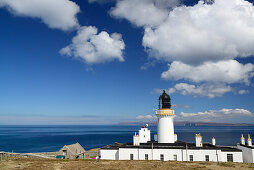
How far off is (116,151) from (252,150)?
2249 cm

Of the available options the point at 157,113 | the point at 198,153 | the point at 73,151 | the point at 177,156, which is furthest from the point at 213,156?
the point at 73,151

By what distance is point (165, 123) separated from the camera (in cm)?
3800

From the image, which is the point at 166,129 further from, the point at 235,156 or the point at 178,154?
the point at 235,156

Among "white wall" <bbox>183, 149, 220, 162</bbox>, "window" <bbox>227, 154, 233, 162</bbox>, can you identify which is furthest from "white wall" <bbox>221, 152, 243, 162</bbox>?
"white wall" <bbox>183, 149, 220, 162</bbox>

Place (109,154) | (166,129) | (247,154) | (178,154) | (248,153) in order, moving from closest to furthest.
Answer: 1. (248,153)
2. (247,154)
3. (178,154)
4. (109,154)
5. (166,129)

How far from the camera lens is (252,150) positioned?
29359 mm

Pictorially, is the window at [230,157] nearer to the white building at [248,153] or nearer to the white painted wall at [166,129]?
the white building at [248,153]

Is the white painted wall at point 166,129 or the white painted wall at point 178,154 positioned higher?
the white painted wall at point 166,129

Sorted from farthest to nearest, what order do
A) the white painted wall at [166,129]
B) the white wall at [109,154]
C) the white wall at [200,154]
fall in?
the white painted wall at [166,129]
the white wall at [109,154]
the white wall at [200,154]

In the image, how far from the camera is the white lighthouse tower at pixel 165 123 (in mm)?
37594

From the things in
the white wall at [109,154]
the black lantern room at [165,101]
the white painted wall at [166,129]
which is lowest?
the white wall at [109,154]

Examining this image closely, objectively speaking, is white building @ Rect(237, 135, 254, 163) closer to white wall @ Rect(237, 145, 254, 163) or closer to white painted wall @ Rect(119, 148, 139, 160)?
white wall @ Rect(237, 145, 254, 163)

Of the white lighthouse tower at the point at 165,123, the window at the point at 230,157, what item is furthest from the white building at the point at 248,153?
the white lighthouse tower at the point at 165,123

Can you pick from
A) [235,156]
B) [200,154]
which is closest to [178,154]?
[200,154]
